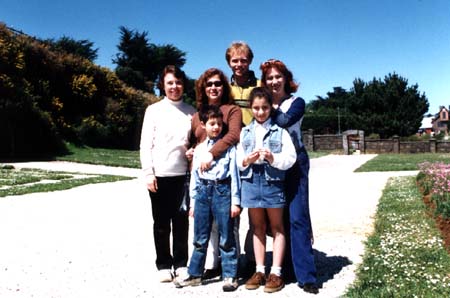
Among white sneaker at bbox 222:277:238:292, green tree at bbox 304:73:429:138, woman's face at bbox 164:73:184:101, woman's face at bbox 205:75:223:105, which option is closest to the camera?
white sneaker at bbox 222:277:238:292

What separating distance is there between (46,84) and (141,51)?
23614mm

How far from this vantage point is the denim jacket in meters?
3.81

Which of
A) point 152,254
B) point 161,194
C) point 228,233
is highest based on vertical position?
point 161,194

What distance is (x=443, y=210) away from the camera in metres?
6.44

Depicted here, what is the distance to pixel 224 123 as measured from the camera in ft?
13.1

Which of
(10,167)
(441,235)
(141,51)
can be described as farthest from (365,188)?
(141,51)

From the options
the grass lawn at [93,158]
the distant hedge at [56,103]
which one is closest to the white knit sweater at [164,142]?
the grass lawn at [93,158]

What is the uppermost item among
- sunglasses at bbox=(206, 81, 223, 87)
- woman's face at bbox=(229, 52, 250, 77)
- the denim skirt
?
woman's face at bbox=(229, 52, 250, 77)

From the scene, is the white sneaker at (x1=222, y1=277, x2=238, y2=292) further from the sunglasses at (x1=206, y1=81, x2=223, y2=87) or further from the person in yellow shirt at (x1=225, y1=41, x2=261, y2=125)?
the sunglasses at (x1=206, y1=81, x2=223, y2=87)

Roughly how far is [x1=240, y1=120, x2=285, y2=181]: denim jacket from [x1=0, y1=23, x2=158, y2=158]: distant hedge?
20439mm

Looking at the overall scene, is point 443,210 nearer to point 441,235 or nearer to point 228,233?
point 441,235

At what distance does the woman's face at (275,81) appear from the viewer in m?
3.98

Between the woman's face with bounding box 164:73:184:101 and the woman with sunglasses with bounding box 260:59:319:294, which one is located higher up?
the woman's face with bounding box 164:73:184:101

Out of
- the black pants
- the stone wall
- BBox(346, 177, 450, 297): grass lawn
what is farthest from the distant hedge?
BBox(346, 177, 450, 297): grass lawn
